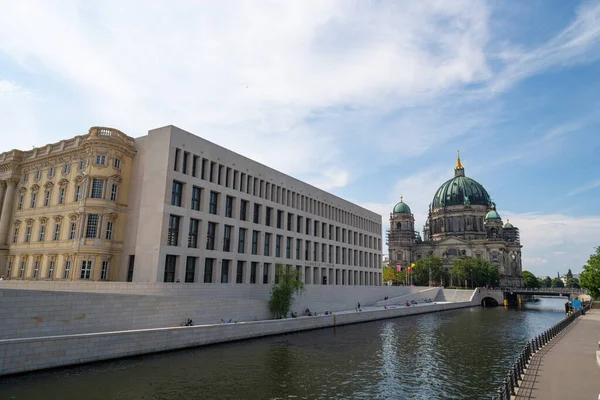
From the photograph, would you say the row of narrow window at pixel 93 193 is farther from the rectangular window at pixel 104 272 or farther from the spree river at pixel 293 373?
the spree river at pixel 293 373

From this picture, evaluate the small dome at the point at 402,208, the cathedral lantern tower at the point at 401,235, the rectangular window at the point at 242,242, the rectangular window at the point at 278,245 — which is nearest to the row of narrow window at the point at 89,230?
the rectangular window at the point at 242,242

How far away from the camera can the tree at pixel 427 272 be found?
131625mm

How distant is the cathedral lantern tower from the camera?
16585cm

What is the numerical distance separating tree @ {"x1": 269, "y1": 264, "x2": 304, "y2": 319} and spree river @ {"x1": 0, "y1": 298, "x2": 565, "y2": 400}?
20.7ft

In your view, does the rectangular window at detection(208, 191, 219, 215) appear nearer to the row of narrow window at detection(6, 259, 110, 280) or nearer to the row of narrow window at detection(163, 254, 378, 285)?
the row of narrow window at detection(163, 254, 378, 285)

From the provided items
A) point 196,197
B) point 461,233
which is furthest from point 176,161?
point 461,233

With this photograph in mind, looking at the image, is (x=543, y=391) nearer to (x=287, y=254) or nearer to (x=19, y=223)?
(x=287, y=254)

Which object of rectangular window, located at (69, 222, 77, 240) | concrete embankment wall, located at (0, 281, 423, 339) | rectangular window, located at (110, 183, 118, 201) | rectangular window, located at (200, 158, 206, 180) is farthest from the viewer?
rectangular window, located at (200, 158, 206, 180)

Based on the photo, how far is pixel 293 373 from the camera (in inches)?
1009

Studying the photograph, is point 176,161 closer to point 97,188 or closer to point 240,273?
point 97,188

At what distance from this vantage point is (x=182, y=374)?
24.2 metres

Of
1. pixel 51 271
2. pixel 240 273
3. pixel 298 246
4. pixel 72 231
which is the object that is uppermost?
pixel 298 246

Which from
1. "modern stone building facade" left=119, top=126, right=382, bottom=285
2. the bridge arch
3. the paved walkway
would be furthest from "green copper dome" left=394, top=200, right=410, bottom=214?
the paved walkway

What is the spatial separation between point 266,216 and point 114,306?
97.8 ft
